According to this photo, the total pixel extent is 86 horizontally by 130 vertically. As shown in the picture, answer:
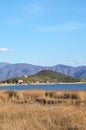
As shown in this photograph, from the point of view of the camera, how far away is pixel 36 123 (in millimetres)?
13914

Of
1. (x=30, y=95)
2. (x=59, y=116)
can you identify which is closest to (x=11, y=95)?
(x=30, y=95)

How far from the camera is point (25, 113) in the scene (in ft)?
56.4

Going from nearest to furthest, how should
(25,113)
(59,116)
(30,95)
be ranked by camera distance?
(59,116) → (25,113) → (30,95)

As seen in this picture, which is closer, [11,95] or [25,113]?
[25,113]

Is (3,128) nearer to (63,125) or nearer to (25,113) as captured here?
(63,125)

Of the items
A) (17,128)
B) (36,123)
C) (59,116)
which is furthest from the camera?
(59,116)

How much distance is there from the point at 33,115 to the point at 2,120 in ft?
4.28

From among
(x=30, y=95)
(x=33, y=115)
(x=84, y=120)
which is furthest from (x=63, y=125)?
(x=30, y=95)

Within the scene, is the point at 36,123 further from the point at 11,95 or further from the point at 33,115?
the point at 11,95

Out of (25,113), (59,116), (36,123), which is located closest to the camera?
(36,123)

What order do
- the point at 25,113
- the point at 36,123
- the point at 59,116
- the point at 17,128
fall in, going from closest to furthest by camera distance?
the point at 17,128, the point at 36,123, the point at 59,116, the point at 25,113

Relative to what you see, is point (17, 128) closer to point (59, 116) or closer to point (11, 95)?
point (59, 116)

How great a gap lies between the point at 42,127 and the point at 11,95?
76.4ft

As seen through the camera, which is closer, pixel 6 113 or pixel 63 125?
pixel 63 125
